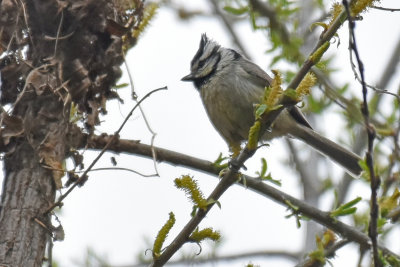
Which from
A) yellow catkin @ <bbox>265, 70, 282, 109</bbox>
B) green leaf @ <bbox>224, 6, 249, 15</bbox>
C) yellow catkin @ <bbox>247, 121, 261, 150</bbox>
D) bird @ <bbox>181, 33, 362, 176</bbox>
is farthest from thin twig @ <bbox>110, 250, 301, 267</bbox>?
yellow catkin @ <bbox>265, 70, 282, 109</bbox>

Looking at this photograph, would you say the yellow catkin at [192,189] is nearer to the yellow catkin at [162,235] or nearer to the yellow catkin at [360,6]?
the yellow catkin at [162,235]

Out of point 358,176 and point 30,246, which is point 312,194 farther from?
point 30,246

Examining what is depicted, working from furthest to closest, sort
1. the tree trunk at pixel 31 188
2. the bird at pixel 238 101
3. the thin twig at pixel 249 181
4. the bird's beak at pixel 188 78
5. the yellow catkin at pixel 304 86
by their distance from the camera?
the bird's beak at pixel 188 78
the bird at pixel 238 101
the thin twig at pixel 249 181
the tree trunk at pixel 31 188
the yellow catkin at pixel 304 86

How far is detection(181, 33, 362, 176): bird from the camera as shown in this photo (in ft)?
15.4

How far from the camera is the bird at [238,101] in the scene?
4680 millimetres

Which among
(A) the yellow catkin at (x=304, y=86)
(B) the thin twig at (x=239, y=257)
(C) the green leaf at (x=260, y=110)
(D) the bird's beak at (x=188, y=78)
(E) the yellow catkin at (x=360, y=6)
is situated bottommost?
(C) the green leaf at (x=260, y=110)

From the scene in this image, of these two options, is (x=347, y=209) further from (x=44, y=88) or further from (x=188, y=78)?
(x=188, y=78)

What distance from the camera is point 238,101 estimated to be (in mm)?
4672

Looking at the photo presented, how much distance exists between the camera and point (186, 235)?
7.99ft

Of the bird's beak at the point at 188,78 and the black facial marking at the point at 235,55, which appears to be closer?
the black facial marking at the point at 235,55

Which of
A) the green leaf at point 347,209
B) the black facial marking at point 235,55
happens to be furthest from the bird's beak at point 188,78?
the green leaf at point 347,209

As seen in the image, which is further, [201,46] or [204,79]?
[201,46]

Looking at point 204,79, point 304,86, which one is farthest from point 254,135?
point 204,79

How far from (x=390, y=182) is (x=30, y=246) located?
7.78ft
